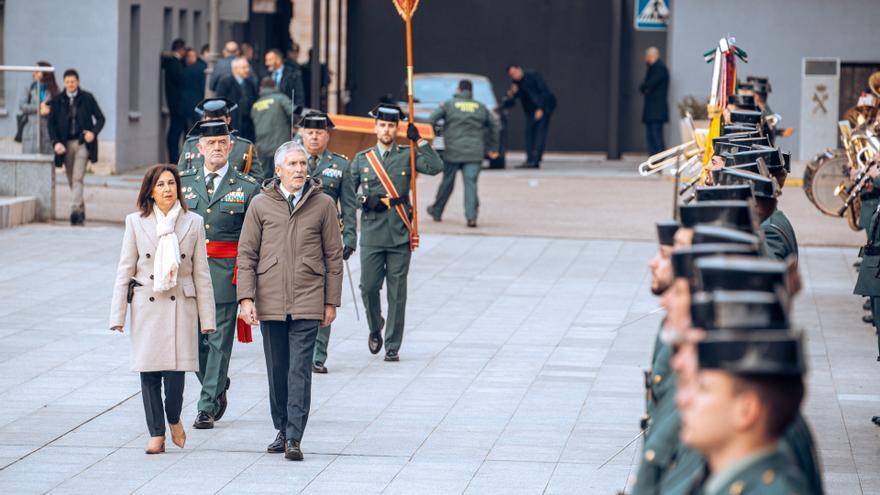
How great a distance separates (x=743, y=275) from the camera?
12.6ft

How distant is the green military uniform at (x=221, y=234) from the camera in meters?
9.86

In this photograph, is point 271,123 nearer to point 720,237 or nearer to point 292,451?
point 292,451

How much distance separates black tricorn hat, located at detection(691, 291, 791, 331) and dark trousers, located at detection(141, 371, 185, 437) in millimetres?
5688

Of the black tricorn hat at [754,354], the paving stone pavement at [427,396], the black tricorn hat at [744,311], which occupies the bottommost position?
the paving stone pavement at [427,396]

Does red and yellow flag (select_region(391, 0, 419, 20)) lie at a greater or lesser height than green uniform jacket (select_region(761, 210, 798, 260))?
greater

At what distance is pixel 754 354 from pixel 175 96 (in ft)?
78.4

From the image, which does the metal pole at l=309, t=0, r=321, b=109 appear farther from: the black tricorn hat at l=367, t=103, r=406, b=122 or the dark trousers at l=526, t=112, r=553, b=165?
the black tricorn hat at l=367, t=103, r=406, b=122

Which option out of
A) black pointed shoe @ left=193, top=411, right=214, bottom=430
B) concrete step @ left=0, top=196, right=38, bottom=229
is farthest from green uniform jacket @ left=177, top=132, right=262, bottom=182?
concrete step @ left=0, top=196, right=38, bottom=229

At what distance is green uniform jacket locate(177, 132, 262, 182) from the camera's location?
426 inches

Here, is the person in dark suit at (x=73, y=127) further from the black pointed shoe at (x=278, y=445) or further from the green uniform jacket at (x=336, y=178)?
the black pointed shoe at (x=278, y=445)

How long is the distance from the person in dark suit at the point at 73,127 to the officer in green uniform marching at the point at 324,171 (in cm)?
848

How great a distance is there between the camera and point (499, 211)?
22.6 metres

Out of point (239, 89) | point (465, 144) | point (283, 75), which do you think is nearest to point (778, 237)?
point (465, 144)

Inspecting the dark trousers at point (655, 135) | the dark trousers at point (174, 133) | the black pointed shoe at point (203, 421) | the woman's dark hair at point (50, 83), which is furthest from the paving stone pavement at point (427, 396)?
the dark trousers at point (655, 135)
